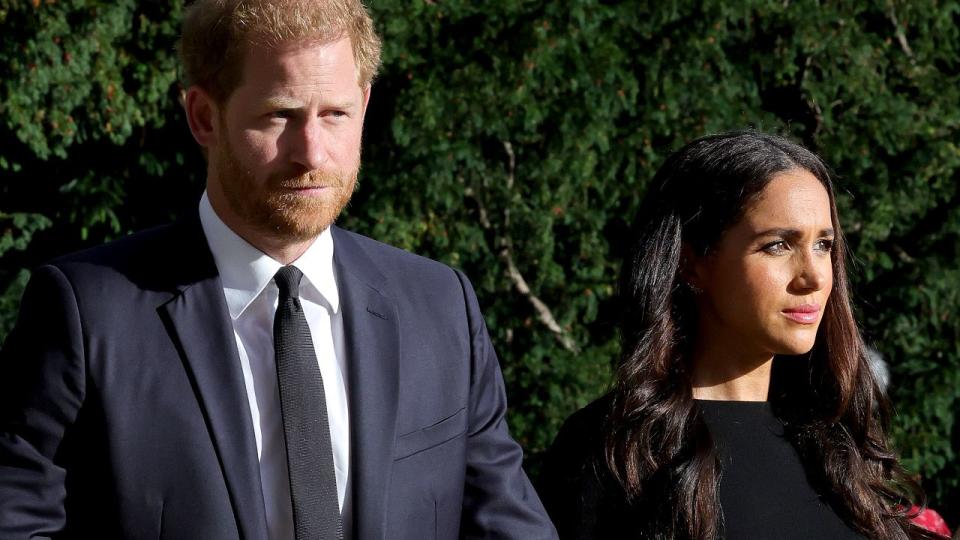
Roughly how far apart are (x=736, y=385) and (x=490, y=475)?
0.82m

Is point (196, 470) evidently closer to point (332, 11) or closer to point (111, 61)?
point (332, 11)

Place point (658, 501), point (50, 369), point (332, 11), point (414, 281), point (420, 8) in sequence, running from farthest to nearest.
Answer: point (420, 8) → point (658, 501) → point (414, 281) → point (332, 11) → point (50, 369)

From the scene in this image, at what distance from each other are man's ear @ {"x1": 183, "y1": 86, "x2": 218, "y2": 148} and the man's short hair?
0.05 ft

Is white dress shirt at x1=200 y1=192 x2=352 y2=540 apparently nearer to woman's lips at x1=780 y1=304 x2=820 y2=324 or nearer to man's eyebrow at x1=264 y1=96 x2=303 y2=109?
man's eyebrow at x1=264 y1=96 x2=303 y2=109

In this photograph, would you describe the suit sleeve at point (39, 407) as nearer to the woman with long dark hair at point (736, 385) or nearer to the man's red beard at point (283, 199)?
the man's red beard at point (283, 199)

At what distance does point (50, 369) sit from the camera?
1974 millimetres

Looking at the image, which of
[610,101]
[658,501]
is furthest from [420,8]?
[658,501]

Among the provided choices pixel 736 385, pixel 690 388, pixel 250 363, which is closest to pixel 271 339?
pixel 250 363

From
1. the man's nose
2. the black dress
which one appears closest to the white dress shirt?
the man's nose

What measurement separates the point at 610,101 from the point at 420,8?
862 mm

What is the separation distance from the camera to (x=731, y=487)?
9.02ft

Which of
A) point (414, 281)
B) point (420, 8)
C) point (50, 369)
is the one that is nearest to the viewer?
point (50, 369)

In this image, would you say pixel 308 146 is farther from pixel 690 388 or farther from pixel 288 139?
pixel 690 388

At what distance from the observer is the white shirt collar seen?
2.17m
